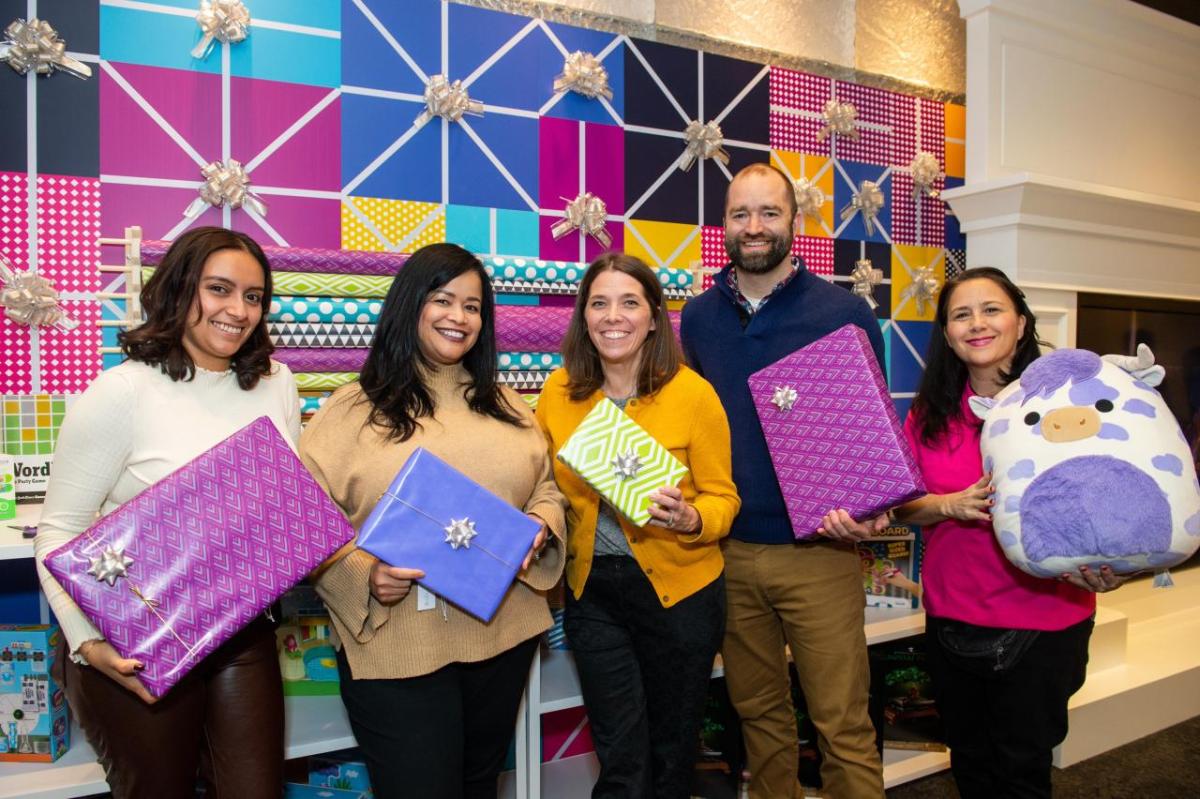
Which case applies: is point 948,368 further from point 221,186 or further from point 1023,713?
point 221,186

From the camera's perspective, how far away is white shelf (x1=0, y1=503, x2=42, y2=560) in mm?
1555

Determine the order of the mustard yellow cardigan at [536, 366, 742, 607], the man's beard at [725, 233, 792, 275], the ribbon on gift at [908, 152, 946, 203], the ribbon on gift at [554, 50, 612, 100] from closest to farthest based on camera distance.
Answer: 1. the mustard yellow cardigan at [536, 366, 742, 607]
2. the man's beard at [725, 233, 792, 275]
3. the ribbon on gift at [554, 50, 612, 100]
4. the ribbon on gift at [908, 152, 946, 203]

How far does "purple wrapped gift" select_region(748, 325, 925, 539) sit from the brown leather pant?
1223 mm

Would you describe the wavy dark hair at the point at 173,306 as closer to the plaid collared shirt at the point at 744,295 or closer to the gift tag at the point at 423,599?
the gift tag at the point at 423,599

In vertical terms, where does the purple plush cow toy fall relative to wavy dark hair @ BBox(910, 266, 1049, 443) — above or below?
below

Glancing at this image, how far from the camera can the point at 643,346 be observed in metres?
1.80

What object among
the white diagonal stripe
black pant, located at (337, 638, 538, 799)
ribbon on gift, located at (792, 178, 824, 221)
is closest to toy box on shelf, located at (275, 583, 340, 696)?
black pant, located at (337, 638, 538, 799)

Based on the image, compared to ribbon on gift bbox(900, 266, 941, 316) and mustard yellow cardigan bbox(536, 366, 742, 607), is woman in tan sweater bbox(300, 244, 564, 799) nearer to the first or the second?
mustard yellow cardigan bbox(536, 366, 742, 607)

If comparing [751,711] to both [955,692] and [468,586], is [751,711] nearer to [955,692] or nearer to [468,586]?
[955,692]

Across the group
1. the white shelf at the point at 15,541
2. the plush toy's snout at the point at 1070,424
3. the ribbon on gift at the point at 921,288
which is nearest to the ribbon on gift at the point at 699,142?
the ribbon on gift at the point at 921,288

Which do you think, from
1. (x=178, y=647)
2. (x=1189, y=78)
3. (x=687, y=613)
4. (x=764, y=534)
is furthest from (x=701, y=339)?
(x=1189, y=78)

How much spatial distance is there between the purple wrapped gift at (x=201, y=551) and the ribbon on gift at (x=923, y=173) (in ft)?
9.91

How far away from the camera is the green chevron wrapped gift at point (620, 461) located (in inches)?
61.1

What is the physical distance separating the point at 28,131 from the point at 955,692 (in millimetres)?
2786
